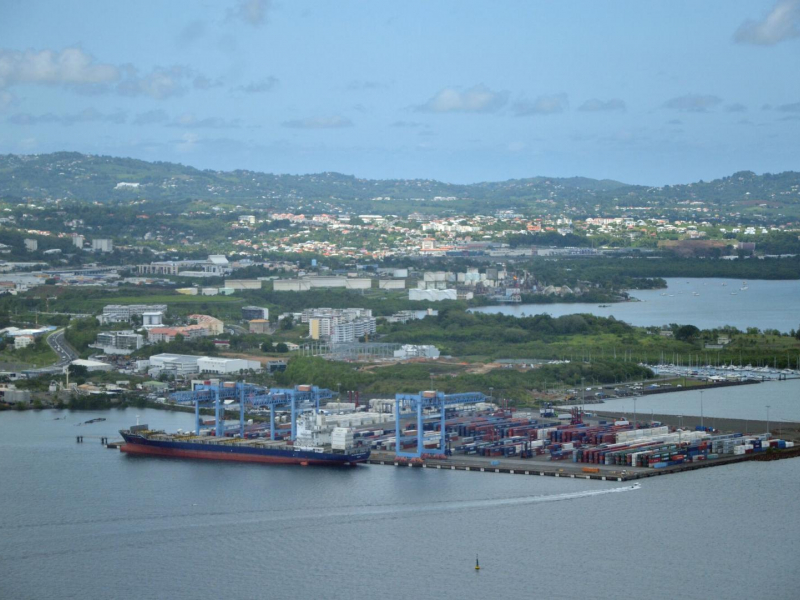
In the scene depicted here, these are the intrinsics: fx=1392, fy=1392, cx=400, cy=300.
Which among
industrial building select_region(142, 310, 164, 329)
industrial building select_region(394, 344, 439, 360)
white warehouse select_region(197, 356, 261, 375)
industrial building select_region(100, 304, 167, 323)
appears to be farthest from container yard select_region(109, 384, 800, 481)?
industrial building select_region(100, 304, 167, 323)

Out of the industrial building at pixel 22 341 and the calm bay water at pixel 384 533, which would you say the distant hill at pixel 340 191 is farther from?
the calm bay water at pixel 384 533

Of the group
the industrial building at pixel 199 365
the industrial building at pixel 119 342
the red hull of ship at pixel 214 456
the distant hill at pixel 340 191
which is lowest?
the red hull of ship at pixel 214 456

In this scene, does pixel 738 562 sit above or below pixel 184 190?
below

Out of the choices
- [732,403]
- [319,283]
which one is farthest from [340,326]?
[319,283]

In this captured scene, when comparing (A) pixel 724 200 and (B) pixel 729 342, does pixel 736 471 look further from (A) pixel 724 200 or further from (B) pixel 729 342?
(A) pixel 724 200

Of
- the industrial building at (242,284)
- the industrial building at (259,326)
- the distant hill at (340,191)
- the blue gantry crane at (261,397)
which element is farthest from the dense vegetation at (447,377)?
the distant hill at (340,191)

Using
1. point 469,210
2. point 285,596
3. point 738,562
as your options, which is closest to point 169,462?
point 285,596

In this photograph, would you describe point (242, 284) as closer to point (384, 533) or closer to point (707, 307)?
point (707, 307)
